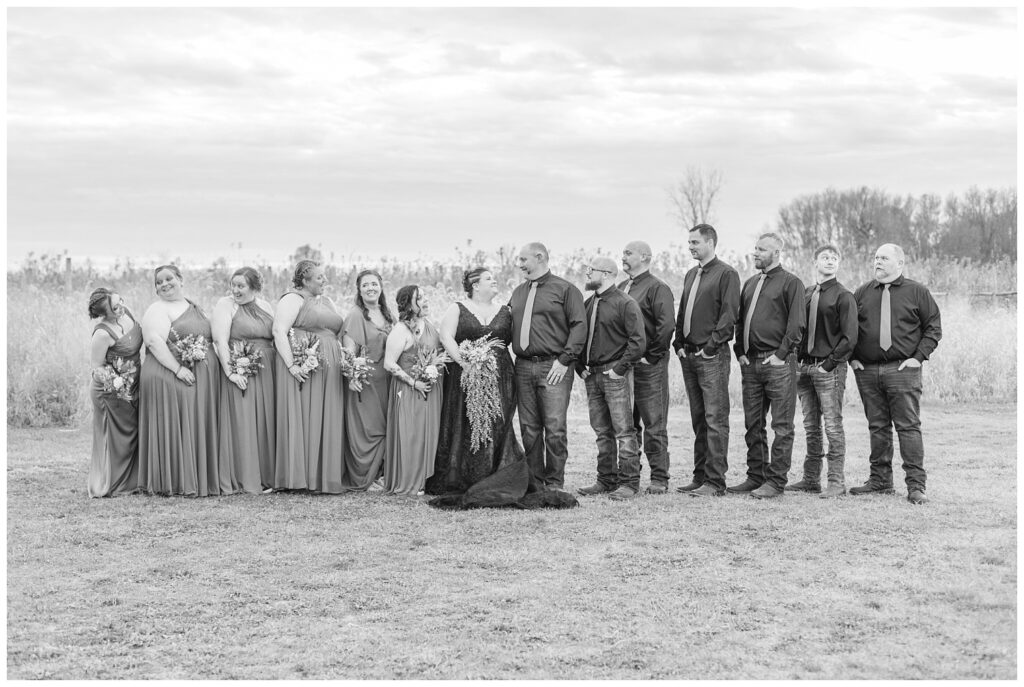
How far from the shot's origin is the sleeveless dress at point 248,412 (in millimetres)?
9016

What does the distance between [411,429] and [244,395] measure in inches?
52.3

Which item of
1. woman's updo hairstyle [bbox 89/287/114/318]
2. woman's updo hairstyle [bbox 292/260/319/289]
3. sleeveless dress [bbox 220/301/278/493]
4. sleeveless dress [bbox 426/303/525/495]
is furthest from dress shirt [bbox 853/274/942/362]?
woman's updo hairstyle [bbox 89/287/114/318]

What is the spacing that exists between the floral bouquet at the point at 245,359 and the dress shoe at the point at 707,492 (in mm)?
3522

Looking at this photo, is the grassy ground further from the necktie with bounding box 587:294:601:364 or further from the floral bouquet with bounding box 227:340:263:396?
the necktie with bounding box 587:294:601:364

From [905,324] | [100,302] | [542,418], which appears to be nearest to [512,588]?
[542,418]

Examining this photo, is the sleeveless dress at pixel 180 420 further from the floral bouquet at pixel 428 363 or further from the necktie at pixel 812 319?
the necktie at pixel 812 319

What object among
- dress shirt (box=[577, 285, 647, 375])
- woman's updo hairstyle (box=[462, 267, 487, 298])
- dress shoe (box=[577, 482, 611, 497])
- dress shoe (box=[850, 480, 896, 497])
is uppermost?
woman's updo hairstyle (box=[462, 267, 487, 298])

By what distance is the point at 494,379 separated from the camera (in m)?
8.84

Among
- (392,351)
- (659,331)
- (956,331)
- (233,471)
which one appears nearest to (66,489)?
(233,471)

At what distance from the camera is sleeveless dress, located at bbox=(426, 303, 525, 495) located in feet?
28.9

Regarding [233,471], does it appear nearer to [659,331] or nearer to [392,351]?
[392,351]

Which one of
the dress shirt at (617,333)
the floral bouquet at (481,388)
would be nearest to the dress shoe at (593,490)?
the floral bouquet at (481,388)

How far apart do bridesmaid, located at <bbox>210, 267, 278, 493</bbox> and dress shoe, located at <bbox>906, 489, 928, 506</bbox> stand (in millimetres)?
4926

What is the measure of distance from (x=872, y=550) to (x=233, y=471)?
486 centimetres
